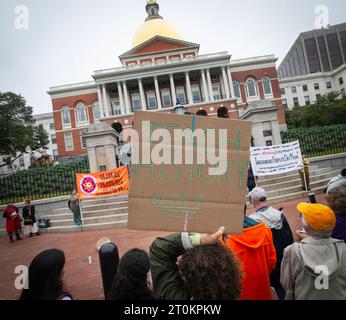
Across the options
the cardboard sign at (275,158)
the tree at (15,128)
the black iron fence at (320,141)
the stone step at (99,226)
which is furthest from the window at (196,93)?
the stone step at (99,226)

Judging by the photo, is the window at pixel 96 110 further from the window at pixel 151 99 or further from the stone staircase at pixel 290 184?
the stone staircase at pixel 290 184

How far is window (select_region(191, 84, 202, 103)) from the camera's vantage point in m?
47.4

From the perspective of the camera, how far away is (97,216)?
1135cm

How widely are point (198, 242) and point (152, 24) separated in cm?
5875

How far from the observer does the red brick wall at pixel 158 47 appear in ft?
160

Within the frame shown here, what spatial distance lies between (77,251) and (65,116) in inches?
1703

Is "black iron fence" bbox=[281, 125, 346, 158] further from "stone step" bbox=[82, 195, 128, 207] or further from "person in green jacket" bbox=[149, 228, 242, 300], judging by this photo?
"person in green jacket" bbox=[149, 228, 242, 300]

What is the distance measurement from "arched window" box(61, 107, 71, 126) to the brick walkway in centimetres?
3799

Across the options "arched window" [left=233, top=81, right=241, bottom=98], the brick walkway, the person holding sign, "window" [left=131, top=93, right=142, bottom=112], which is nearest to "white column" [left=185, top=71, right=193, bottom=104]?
"arched window" [left=233, top=81, right=241, bottom=98]

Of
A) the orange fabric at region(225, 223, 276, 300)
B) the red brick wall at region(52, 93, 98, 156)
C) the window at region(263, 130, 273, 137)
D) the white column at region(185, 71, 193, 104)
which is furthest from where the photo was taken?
the red brick wall at region(52, 93, 98, 156)

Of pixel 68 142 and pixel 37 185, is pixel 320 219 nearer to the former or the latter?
pixel 37 185

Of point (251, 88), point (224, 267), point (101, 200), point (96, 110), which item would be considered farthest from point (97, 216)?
→ point (251, 88)

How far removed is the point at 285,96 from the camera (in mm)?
74125
